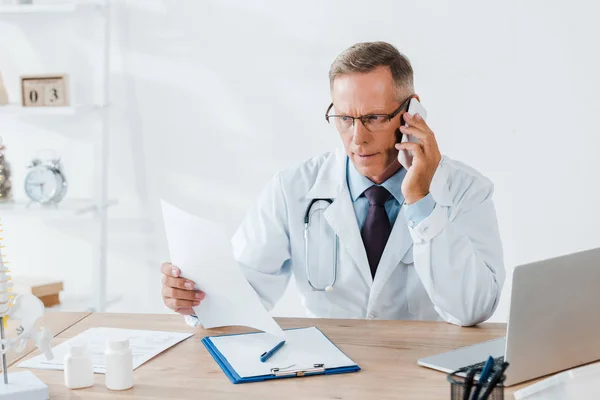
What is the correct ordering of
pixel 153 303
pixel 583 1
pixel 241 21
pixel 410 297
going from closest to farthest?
1. pixel 410 297
2. pixel 583 1
3. pixel 241 21
4. pixel 153 303

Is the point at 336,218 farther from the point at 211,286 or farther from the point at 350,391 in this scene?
the point at 350,391

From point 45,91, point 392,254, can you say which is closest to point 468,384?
point 392,254

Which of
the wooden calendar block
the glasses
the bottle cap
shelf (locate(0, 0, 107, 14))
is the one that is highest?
shelf (locate(0, 0, 107, 14))

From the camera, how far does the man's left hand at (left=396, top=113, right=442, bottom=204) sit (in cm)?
178

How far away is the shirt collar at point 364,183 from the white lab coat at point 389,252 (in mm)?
24

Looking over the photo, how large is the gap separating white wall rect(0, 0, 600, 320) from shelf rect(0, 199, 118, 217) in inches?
6.3

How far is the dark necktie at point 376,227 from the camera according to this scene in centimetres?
197

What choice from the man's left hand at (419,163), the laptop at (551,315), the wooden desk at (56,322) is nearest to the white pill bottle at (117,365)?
the wooden desk at (56,322)

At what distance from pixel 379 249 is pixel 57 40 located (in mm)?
2006

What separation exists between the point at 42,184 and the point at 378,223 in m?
1.79

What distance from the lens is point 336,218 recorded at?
199 cm

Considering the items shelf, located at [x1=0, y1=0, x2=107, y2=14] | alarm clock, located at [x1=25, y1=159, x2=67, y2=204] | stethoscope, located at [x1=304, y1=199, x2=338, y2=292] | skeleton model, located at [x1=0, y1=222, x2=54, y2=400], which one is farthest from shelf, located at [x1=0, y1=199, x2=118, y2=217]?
skeleton model, located at [x1=0, y1=222, x2=54, y2=400]

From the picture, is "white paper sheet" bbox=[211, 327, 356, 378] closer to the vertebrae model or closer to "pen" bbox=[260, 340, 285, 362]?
"pen" bbox=[260, 340, 285, 362]

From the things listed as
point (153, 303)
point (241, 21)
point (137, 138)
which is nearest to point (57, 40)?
point (137, 138)
